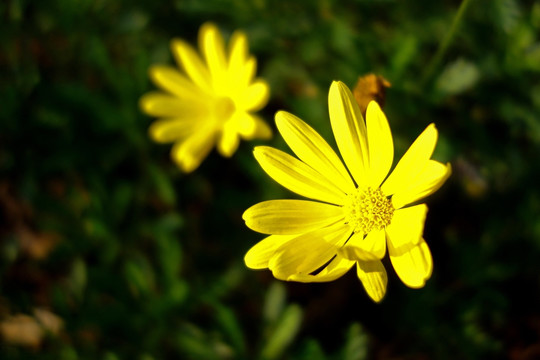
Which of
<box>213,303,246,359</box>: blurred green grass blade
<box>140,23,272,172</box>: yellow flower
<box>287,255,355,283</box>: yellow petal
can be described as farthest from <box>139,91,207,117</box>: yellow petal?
<box>287,255,355,283</box>: yellow petal

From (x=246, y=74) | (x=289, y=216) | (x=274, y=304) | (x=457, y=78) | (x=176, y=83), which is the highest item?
(x=176, y=83)

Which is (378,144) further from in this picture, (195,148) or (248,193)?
(248,193)

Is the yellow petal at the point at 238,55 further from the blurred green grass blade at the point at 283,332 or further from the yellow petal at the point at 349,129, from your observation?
the blurred green grass blade at the point at 283,332

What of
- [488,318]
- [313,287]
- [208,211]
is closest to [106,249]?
[208,211]

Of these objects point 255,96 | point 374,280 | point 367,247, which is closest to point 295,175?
point 367,247

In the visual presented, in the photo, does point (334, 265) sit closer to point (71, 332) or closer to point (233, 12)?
point (71, 332)
